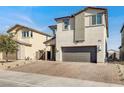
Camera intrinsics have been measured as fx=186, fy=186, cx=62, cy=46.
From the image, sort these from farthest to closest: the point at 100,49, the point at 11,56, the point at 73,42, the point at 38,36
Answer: the point at 38,36
the point at 11,56
the point at 73,42
the point at 100,49

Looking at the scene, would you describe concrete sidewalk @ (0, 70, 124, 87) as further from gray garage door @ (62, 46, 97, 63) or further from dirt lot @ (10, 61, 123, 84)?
gray garage door @ (62, 46, 97, 63)

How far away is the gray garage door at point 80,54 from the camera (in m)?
25.0

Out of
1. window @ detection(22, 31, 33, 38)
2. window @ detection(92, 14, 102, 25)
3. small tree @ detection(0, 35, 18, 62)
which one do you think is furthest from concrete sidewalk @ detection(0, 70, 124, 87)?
window @ detection(22, 31, 33, 38)

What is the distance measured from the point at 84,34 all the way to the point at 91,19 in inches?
87.4

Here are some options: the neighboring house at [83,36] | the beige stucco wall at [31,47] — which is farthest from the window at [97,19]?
the beige stucco wall at [31,47]

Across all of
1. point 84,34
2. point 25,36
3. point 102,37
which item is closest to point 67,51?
point 84,34

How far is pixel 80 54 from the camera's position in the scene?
1021 inches

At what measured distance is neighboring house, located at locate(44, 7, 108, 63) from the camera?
2433 centimetres

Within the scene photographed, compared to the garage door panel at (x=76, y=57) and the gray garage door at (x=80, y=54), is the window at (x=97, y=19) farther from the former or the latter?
the garage door panel at (x=76, y=57)

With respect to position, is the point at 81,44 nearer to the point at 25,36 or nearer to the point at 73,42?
the point at 73,42

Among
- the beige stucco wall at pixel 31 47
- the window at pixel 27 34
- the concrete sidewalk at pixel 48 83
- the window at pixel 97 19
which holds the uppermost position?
the window at pixel 97 19

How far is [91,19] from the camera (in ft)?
82.3

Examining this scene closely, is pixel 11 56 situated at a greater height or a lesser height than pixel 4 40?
lesser

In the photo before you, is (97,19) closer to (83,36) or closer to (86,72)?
(83,36)
